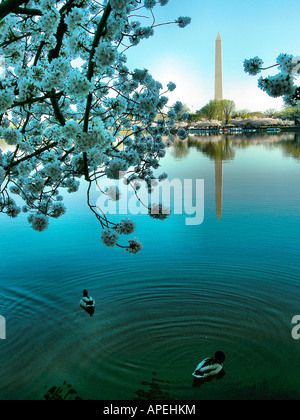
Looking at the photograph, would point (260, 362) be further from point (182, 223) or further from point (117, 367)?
point (182, 223)

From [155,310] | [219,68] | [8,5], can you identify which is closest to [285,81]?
Answer: [8,5]

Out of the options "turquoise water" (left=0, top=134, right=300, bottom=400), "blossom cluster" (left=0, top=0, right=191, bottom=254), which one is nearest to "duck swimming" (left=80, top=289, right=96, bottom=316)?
"turquoise water" (left=0, top=134, right=300, bottom=400)

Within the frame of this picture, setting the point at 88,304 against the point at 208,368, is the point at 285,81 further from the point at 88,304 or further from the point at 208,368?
the point at 88,304

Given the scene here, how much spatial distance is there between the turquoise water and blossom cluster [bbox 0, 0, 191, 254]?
197cm

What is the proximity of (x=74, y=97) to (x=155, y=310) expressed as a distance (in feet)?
15.7

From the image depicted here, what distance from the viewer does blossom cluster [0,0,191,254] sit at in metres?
3.88

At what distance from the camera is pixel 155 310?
24.2 ft

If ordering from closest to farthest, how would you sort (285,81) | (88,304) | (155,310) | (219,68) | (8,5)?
(285,81) → (8,5) → (88,304) → (155,310) → (219,68)

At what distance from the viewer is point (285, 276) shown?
349 inches

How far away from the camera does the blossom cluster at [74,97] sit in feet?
12.7

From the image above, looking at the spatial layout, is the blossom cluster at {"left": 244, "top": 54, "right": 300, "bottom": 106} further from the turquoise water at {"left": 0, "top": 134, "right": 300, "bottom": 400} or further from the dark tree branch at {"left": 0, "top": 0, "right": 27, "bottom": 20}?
the turquoise water at {"left": 0, "top": 134, "right": 300, "bottom": 400}

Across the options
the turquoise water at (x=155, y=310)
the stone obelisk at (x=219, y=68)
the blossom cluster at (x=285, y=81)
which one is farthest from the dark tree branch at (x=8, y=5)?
the stone obelisk at (x=219, y=68)

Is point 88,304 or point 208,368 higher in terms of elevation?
point 88,304
